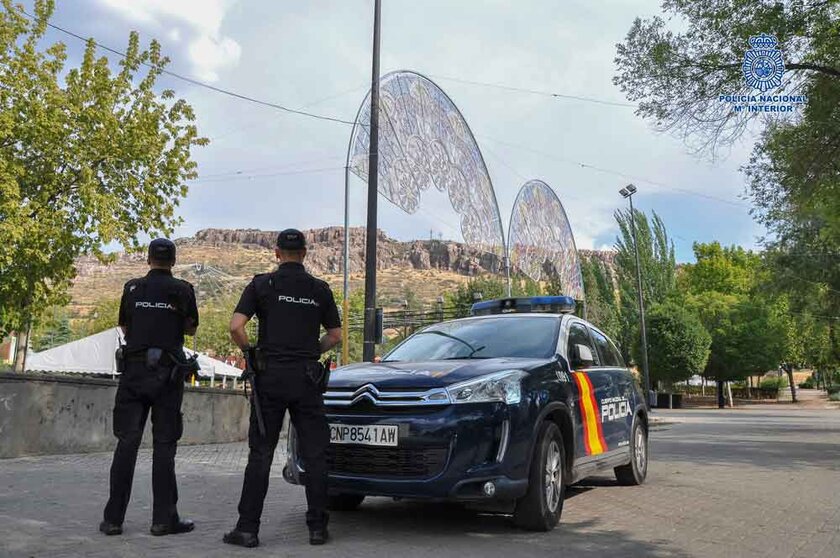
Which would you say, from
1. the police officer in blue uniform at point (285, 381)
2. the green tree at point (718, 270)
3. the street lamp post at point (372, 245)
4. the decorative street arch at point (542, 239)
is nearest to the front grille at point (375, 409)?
the police officer in blue uniform at point (285, 381)

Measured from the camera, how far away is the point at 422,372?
523 cm

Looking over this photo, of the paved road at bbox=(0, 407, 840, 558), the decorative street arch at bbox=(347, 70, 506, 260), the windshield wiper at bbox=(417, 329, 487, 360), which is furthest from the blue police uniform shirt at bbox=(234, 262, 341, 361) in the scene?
the decorative street arch at bbox=(347, 70, 506, 260)

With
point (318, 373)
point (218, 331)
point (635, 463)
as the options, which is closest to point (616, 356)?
point (635, 463)

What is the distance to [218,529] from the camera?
5160mm

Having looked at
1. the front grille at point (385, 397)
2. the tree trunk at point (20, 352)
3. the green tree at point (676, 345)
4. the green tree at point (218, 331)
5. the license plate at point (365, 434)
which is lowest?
the license plate at point (365, 434)

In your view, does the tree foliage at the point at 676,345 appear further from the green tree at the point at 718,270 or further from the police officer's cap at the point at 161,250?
the police officer's cap at the point at 161,250

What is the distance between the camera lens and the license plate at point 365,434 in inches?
192

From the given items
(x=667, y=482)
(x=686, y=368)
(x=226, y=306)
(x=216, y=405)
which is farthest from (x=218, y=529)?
(x=226, y=306)

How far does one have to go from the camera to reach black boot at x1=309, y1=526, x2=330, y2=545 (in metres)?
4.69

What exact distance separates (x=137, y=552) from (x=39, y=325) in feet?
55.8

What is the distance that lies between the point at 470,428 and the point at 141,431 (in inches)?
84.7

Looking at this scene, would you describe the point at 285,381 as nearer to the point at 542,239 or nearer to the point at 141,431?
the point at 141,431

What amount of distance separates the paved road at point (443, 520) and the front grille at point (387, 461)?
0.44m

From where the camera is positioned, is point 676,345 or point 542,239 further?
point 542,239
